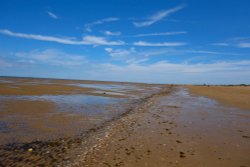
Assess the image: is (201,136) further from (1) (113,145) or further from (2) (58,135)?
(2) (58,135)

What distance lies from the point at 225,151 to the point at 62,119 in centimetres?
787

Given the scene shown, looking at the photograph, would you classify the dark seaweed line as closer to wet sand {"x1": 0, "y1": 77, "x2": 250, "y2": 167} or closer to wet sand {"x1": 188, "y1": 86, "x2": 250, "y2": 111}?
wet sand {"x1": 0, "y1": 77, "x2": 250, "y2": 167}

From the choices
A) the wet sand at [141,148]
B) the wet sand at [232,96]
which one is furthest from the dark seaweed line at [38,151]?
the wet sand at [232,96]

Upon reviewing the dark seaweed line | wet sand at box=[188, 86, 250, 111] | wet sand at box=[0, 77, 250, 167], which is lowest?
the dark seaweed line

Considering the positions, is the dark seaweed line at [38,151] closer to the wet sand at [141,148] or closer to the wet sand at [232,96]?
the wet sand at [141,148]

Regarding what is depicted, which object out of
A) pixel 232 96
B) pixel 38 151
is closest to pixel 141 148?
pixel 38 151

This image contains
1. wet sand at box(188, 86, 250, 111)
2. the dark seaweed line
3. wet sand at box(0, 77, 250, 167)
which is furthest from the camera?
wet sand at box(188, 86, 250, 111)

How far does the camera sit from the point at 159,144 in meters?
6.95

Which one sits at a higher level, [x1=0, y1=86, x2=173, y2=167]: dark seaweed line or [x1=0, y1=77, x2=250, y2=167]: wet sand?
[x1=0, y1=77, x2=250, y2=167]: wet sand

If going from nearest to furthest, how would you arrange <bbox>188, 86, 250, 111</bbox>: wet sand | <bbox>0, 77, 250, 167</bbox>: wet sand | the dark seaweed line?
<bbox>0, 77, 250, 167</bbox>: wet sand
the dark seaweed line
<bbox>188, 86, 250, 111</bbox>: wet sand

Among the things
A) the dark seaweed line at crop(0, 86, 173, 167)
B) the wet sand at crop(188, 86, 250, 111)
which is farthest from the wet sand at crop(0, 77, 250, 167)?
the wet sand at crop(188, 86, 250, 111)

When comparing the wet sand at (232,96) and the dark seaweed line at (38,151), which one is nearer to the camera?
the dark seaweed line at (38,151)

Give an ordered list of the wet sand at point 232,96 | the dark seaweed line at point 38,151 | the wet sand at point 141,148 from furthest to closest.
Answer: the wet sand at point 232,96 < the dark seaweed line at point 38,151 < the wet sand at point 141,148

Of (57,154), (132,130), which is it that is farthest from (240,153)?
(57,154)
